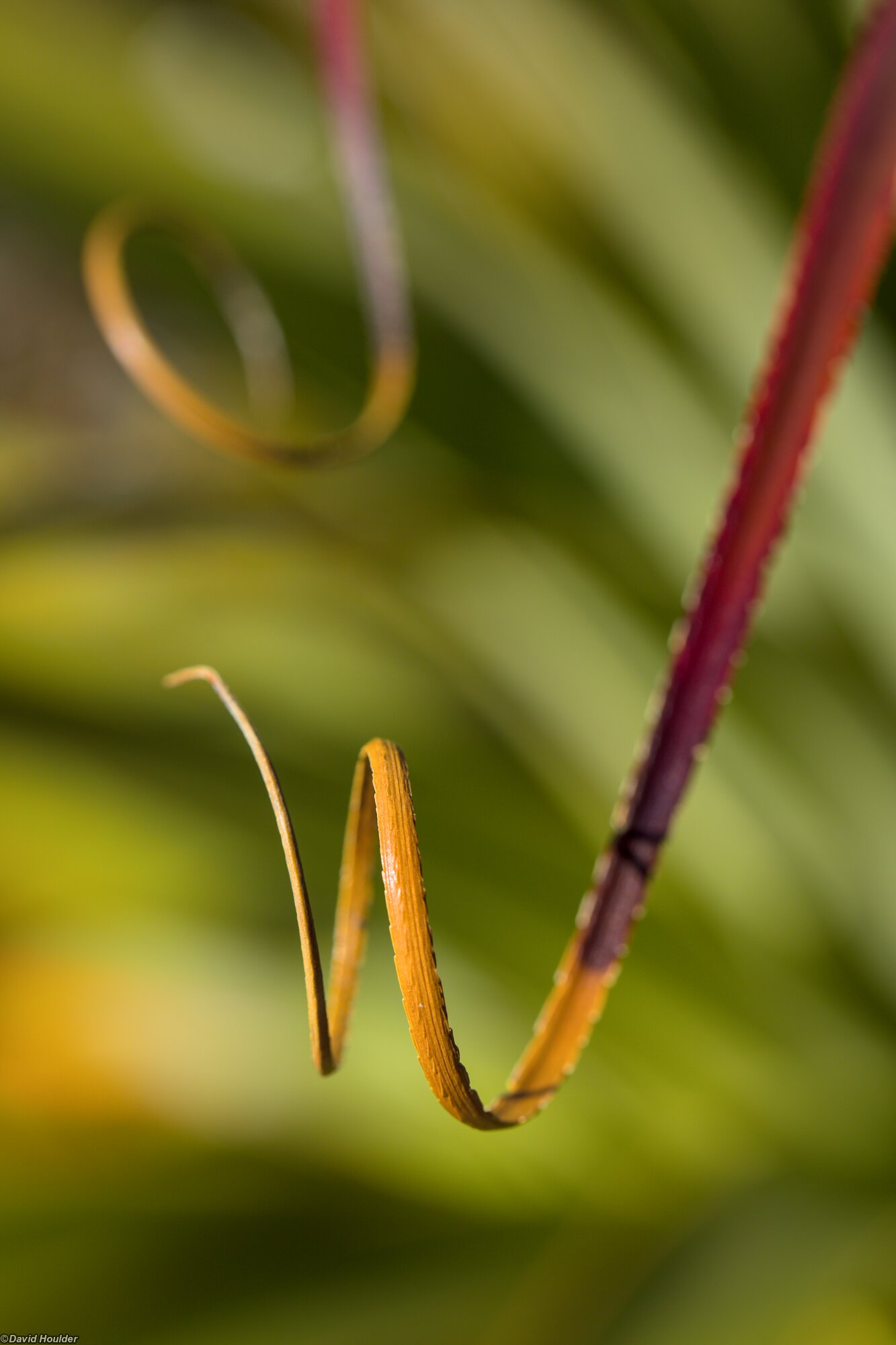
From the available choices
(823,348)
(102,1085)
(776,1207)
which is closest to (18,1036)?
(102,1085)

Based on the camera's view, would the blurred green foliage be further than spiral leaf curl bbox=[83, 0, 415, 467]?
Yes

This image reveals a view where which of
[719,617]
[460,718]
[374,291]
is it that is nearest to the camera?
[719,617]

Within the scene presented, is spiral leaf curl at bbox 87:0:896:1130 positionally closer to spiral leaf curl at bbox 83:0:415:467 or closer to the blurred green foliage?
spiral leaf curl at bbox 83:0:415:467

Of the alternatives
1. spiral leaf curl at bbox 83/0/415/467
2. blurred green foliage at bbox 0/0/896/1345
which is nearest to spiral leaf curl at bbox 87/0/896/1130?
spiral leaf curl at bbox 83/0/415/467

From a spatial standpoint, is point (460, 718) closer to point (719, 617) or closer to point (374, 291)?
point (374, 291)

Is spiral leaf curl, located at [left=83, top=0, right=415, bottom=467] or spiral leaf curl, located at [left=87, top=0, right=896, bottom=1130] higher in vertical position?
spiral leaf curl, located at [left=83, top=0, right=415, bottom=467]

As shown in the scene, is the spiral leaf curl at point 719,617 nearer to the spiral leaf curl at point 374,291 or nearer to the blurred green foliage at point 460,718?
the spiral leaf curl at point 374,291

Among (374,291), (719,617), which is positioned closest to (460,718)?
(374,291)

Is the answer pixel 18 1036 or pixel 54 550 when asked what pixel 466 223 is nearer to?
pixel 54 550
